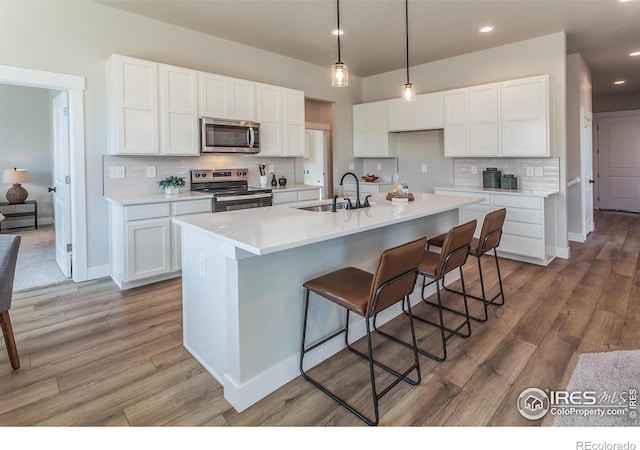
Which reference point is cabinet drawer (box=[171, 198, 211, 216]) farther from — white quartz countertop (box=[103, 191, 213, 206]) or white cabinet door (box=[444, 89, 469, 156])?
white cabinet door (box=[444, 89, 469, 156])

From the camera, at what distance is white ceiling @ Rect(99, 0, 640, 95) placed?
3.76 meters

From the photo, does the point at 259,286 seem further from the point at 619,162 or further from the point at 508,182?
the point at 619,162

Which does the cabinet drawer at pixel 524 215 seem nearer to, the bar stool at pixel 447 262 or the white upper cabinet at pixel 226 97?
the bar stool at pixel 447 262

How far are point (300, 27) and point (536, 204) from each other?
11.3ft

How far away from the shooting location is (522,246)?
4.54 m

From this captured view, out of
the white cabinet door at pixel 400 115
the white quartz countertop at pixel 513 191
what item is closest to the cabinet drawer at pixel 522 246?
the white quartz countertop at pixel 513 191

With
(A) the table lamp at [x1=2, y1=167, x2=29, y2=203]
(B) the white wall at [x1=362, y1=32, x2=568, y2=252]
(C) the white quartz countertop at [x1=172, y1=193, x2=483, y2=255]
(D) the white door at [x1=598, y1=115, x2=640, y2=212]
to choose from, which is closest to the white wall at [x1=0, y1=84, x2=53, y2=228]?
(A) the table lamp at [x1=2, y1=167, x2=29, y2=203]

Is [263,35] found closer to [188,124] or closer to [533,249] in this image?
[188,124]

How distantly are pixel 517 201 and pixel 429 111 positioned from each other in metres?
1.91

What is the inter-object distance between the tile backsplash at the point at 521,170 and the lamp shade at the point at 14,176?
7.28 metres

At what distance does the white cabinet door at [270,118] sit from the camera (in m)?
4.80

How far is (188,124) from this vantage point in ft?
13.5

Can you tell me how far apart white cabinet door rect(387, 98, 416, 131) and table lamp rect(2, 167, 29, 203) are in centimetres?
635
